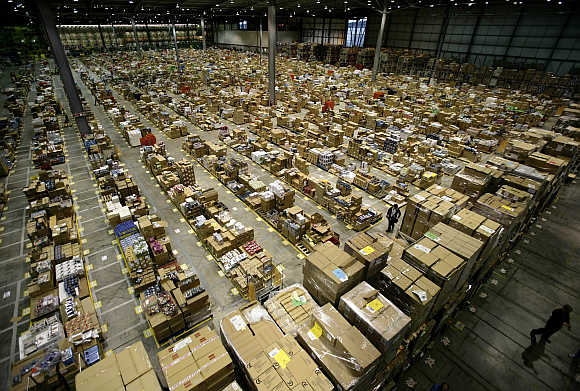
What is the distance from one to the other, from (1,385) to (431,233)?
8780 mm

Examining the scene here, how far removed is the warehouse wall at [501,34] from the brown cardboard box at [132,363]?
36816 mm

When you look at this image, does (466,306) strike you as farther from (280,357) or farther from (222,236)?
(222,236)

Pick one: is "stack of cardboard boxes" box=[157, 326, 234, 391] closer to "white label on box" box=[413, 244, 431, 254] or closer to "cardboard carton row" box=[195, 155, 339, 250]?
"white label on box" box=[413, 244, 431, 254]

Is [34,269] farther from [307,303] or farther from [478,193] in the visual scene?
[478,193]

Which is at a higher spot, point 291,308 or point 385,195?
point 291,308

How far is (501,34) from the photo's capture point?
2778cm

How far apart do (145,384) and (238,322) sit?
4.63 ft

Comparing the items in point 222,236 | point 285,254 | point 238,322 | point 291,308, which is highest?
point 238,322

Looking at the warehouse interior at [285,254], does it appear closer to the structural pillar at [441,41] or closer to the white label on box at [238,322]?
the white label on box at [238,322]

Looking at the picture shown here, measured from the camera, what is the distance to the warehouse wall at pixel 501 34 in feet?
80.1

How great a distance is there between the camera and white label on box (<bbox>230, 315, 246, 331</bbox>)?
170 inches

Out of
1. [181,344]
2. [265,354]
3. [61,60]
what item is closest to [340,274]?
[265,354]

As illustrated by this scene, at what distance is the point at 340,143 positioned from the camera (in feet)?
48.8

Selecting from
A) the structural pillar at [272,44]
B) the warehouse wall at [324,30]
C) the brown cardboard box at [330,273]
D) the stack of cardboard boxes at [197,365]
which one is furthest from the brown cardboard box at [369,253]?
the warehouse wall at [324,30]
